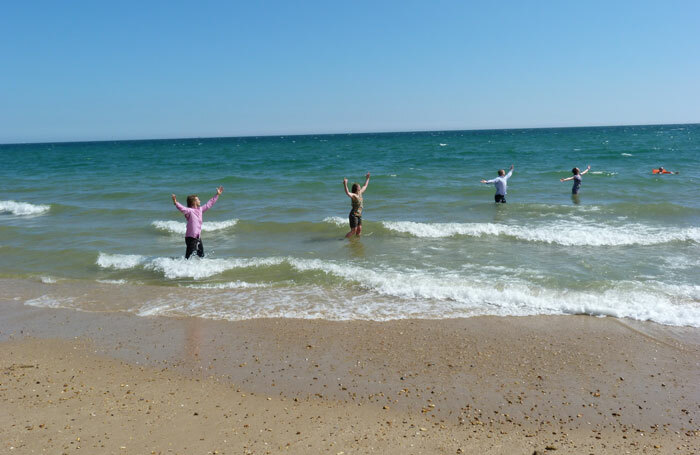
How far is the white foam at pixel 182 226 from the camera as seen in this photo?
46.5 feet

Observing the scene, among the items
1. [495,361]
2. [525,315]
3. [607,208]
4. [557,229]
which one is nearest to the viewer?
[495,361]

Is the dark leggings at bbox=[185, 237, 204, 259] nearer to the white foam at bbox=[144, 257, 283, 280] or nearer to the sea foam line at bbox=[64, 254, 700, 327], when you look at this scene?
the white foam at bbox=[144, 257, 283, 280]

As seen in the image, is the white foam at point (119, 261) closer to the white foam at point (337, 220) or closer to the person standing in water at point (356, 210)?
the person standing in water at point (356, 210)

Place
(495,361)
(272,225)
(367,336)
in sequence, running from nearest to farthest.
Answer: (495,361), (367,336), (272,225)

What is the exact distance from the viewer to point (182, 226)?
569 inches

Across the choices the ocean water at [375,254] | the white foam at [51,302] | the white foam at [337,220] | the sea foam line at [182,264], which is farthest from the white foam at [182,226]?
the white foam at [51,302]

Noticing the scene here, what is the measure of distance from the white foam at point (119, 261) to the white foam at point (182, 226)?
2978mm

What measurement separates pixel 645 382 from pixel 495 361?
1.45 meters

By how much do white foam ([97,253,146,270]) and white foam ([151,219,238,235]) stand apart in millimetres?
2978

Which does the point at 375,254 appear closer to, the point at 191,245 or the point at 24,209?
the point at 191,245

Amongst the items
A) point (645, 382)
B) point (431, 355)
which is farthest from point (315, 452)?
point (645, 382)

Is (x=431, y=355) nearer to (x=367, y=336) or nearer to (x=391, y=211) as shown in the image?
(x=367, y=336)

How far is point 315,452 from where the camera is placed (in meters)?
3.81

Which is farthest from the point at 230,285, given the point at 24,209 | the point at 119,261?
the point at 24,209
